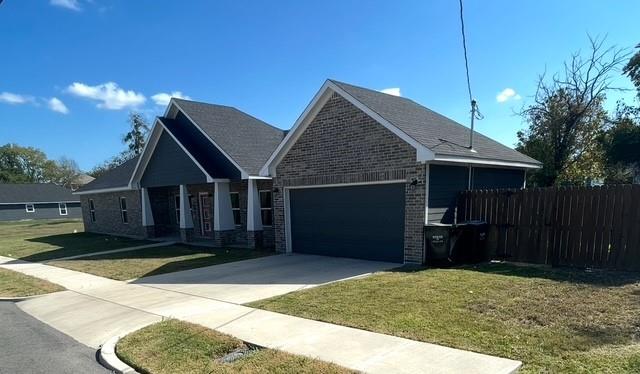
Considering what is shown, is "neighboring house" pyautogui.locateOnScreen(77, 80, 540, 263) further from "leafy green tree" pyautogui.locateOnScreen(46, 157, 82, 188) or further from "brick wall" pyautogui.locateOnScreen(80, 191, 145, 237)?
"leafy green tree" pyautogui.locateOnScreen(46, 157, 82, 188)

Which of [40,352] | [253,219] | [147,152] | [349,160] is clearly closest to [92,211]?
[147,152]

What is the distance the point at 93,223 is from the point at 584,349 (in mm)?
29428

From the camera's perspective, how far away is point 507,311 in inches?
241

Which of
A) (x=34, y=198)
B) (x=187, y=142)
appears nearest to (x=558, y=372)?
(x=187, y=142)

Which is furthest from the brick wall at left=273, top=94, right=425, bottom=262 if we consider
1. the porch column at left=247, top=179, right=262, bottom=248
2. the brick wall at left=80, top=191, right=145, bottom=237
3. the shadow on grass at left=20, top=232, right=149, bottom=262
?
the brick wall at left=80, top=191, right=145, bottom=237

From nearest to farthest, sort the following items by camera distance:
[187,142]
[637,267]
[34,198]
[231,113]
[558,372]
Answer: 1. [558,372]
2. [637,267]
3. [187,142]
4. [231,113]
5. [34,198]

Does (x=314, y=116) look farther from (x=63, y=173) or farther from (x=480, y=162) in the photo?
(x=63, y=173)

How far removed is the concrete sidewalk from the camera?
448 cm

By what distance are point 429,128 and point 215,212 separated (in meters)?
9.36

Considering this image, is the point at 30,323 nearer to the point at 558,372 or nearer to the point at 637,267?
the point at 558,372

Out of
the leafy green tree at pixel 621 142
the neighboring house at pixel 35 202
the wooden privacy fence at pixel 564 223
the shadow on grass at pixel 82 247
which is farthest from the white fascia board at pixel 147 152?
the neighboring house at pixel 35 202

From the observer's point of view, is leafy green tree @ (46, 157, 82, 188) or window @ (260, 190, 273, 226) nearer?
window @ (260, 190, 273, 226)

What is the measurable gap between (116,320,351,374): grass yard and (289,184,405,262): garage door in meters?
6.36

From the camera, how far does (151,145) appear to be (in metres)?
19.9
